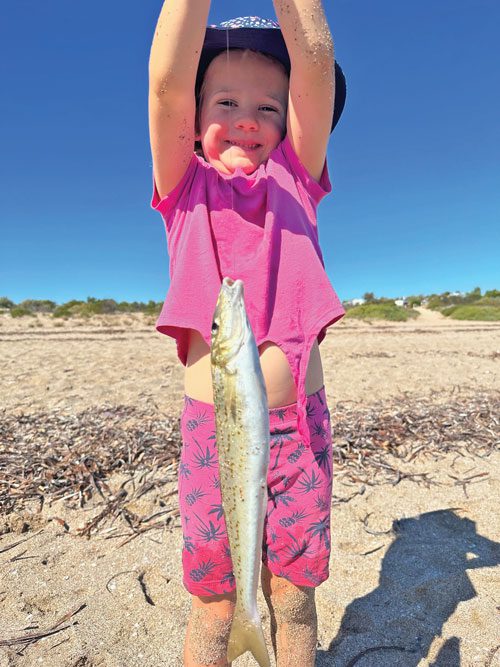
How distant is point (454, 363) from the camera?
10.3 metres

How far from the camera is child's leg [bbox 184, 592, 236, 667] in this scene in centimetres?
192

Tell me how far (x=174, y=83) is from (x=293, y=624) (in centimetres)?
242

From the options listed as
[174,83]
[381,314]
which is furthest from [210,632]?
[381,314]

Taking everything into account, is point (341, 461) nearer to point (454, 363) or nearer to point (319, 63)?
point (319, 63)

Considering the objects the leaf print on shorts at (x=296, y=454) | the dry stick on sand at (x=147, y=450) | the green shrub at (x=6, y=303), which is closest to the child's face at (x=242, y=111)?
the leaf print on shorts at (x=296, y=454)

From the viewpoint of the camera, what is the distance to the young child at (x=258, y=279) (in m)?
1.86

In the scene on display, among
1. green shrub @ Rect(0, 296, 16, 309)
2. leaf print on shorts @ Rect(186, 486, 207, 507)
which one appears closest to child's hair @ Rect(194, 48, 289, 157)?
leaf print on shorts @ Rect(186, 486, 207, 507)

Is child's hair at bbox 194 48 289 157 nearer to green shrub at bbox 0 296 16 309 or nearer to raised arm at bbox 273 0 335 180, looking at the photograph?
raised arm at bbox 273 0 335 180

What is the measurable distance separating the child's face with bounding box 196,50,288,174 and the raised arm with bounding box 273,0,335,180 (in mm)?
122

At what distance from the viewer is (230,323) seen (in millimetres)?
1394

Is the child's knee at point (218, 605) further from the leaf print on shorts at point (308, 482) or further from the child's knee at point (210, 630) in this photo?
the leaf print on shorts at point (308, 482)

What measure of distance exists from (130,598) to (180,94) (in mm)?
3057

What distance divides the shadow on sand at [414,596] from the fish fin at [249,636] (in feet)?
3.50

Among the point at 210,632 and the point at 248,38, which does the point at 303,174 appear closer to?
the point at 248,38
